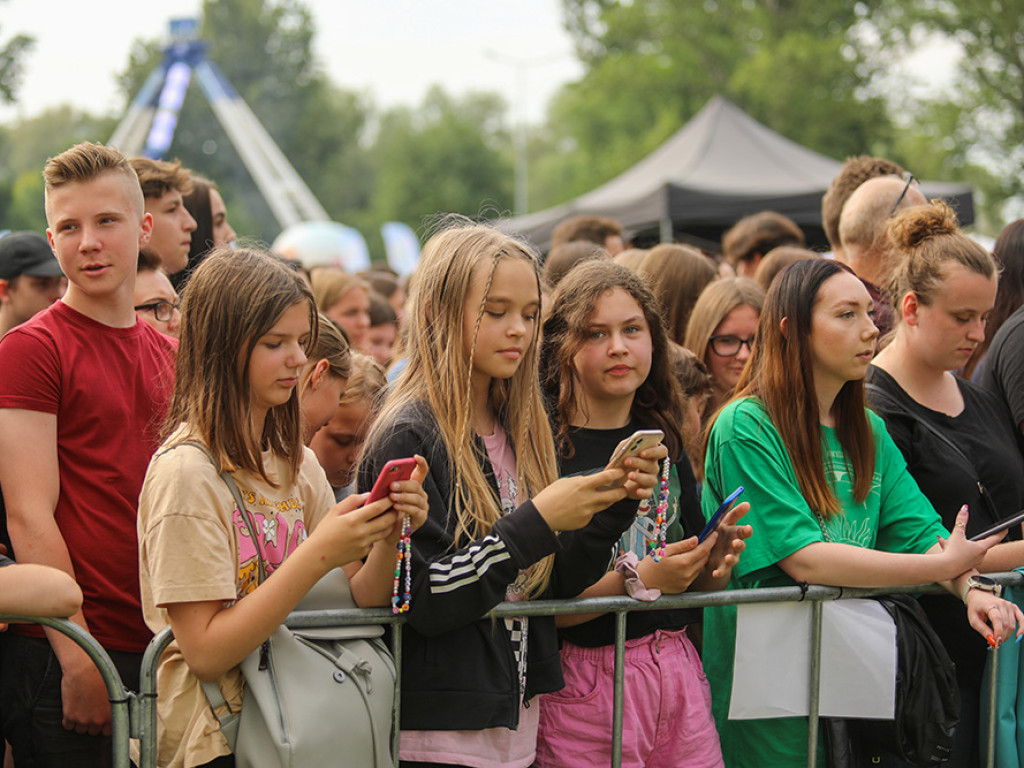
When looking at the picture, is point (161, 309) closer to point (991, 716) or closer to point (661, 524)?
point (661, 524)

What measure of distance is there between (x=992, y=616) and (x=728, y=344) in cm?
161

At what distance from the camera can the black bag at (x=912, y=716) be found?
2824 millimetres

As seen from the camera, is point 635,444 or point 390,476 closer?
point 390,476

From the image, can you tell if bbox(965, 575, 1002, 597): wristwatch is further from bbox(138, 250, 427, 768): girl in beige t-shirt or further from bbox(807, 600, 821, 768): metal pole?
bbox(138, 250, 427, 768): girl in beige t-shirt

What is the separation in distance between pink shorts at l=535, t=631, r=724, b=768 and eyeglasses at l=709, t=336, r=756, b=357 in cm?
151

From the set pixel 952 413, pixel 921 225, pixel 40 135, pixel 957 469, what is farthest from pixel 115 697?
pixel 40 135

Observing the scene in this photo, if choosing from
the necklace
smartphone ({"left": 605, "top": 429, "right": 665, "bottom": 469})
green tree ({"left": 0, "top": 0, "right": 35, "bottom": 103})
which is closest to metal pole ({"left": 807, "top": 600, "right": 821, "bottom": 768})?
the necklace

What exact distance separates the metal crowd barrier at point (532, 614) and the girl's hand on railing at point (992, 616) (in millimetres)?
161

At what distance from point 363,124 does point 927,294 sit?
237ft

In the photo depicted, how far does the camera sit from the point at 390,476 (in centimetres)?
216

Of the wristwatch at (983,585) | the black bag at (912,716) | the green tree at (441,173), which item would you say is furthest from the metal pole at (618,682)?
the green tree at (441,173)

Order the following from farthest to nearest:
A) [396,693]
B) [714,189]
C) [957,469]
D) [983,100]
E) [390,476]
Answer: [983,100], [714,189], [957,469], [396,693], [390,476]

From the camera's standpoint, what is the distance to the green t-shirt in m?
2.89

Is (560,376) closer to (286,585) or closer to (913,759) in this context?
(286,585)
